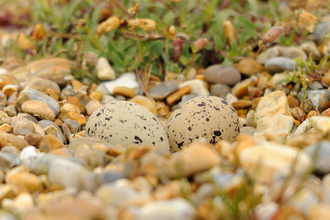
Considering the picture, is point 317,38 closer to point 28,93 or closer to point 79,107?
point 79,107

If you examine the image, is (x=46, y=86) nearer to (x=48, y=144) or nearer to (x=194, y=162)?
(x=48, y=144)

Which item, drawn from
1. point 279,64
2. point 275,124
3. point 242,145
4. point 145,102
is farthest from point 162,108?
point 242,145

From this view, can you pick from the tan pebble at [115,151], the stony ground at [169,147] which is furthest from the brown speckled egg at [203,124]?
the tan pebble at [115,151]

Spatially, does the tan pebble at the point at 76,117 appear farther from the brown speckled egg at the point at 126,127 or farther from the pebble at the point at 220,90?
the pebble at the point at 220,90

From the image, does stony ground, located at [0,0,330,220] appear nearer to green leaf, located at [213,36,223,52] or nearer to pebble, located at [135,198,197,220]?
pebble, located at [135,198,197,220]

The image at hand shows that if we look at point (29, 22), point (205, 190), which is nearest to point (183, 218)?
point (205, 190)
